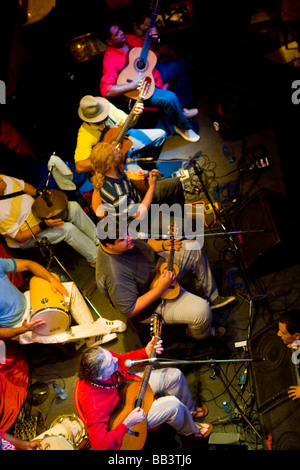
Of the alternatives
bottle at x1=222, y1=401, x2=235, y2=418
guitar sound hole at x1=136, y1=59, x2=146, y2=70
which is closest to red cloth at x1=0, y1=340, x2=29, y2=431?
bottle at x1=222, y1=401, x2=235, y2=418

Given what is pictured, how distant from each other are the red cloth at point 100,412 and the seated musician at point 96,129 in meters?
2.62

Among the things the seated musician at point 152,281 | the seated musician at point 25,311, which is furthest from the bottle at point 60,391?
the seated musician at point 152,281

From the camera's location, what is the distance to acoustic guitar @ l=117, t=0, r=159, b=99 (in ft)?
16.1

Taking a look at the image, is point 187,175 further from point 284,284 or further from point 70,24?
point 70,24

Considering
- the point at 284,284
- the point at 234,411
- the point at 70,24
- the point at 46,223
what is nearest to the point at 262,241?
the point at 284,284

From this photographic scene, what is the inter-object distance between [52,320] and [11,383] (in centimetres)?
86

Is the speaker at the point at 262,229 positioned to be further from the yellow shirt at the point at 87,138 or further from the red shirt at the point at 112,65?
the red shirt at the point at 112,65

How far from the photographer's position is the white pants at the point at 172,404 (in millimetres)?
2709

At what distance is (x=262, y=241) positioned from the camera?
11.4ft

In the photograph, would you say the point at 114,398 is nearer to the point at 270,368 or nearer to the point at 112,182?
the point at 270,368

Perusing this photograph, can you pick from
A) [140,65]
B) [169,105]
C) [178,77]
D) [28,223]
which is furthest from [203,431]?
[178,77]

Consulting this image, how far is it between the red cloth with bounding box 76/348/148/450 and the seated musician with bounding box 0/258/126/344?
0.94 m

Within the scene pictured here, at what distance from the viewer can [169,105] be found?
4973 mm

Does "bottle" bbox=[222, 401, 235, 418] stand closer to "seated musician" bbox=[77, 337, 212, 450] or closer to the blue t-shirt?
"seated musician" bbox=[77, 337, 212, 450]
